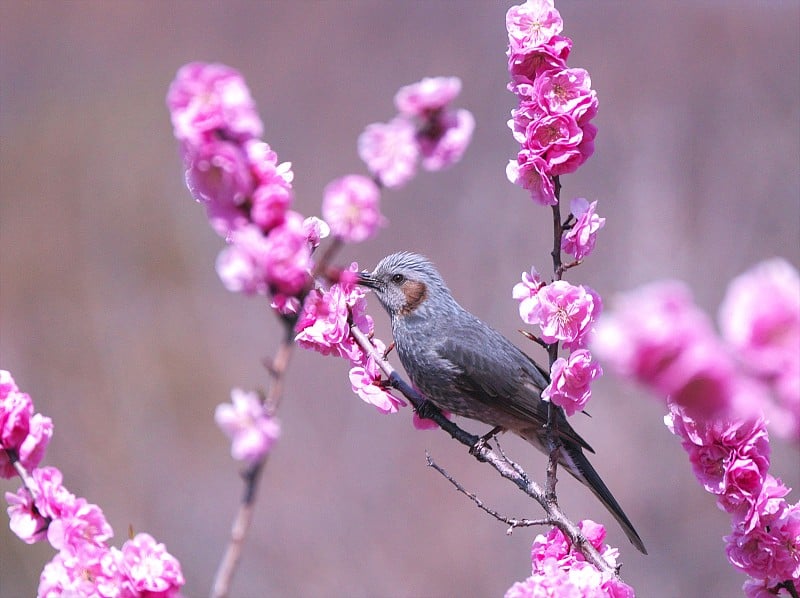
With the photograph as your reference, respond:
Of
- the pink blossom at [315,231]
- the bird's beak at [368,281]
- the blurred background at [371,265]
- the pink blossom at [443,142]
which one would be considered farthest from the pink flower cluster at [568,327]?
the blurred background at [371,265]

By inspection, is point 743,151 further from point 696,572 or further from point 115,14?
point 115,14

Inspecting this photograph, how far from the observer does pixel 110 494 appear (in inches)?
255

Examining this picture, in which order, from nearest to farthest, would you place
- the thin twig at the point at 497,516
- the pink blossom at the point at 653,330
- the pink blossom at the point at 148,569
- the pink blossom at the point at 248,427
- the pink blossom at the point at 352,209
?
1. the pink blossom at the point at 653,330
2. the pink blossom at the point at 248,427
3. the pink blossom at the point at 352,209
4. the pink blossom at the point at 148,569
5. the thin twig at the point at 497,516

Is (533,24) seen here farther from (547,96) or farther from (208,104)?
(208,104)

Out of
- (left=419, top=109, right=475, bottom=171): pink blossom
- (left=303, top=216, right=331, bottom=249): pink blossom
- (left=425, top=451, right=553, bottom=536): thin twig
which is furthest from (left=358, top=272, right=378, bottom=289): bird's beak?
(left=419, top=109, right=475, bottom=171): pink blossom

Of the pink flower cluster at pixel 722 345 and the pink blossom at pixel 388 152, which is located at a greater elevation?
the pink blossom at pixel 388 152

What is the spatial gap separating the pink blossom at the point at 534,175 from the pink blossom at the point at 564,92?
0.09m

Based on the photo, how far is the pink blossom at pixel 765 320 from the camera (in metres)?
0.73

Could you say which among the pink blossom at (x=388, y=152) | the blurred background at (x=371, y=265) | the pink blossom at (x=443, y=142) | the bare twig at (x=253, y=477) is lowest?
the bare twig at (x=253, y=477)

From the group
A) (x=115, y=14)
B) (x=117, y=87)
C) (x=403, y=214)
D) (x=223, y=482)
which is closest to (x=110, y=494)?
(x=223, y=482)

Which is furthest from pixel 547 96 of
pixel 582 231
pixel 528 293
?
pixel 528 293

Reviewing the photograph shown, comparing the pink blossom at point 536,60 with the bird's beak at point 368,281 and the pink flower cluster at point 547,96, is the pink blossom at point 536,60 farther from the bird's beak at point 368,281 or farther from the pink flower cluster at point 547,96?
the bird's beak at point 368,281

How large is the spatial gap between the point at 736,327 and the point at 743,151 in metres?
6.47

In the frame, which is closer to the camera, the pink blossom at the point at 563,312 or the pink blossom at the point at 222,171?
the pink blossom at the point at 222,171
